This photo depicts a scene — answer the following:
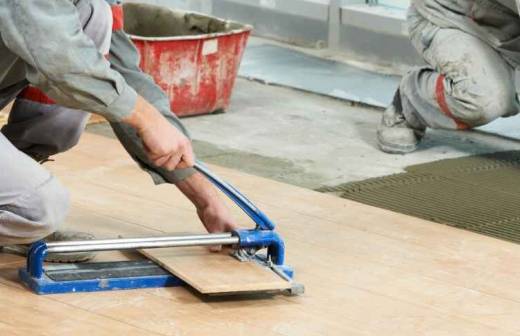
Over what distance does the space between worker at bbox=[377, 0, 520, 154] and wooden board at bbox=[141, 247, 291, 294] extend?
1545mm

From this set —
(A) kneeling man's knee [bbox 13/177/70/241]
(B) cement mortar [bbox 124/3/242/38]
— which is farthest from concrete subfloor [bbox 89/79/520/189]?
(A) kneeling man's knee [bbox 13/177/70/241]

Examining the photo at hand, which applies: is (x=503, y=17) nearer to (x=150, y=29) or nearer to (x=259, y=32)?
(x=150, y=29)

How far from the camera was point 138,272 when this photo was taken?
8.98 feet

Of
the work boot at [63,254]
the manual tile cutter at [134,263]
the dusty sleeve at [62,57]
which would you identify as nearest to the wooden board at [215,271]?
the manual tile cutter at [134,263]

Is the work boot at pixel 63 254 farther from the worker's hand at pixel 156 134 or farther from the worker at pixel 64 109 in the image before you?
the worker's hand at pixel 156 134

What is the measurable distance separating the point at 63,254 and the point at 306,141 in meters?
1.66

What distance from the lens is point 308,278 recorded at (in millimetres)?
2859

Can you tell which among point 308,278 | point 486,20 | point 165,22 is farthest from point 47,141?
point 165,22

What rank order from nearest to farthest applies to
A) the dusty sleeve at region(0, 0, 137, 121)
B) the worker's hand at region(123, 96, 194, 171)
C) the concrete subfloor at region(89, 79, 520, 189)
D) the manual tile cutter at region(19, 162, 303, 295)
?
the dusty sleeve at region(0, 0, 137, 121)
the worker's hand at region(123, 96, 194, 171)
the manual tile cutter at region(19, 162, 303, 295)
the concrete subfloor at region(89, 79, 520, 189)

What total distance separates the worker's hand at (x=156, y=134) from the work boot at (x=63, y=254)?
1.49ft

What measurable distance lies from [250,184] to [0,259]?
3.30ft

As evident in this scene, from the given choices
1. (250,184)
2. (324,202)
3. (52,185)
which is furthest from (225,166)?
(52,185)

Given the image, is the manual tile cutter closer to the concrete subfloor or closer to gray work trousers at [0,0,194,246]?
gray work trousers at [0,0,194,246]

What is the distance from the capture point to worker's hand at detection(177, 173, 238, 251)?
2.85 meters
